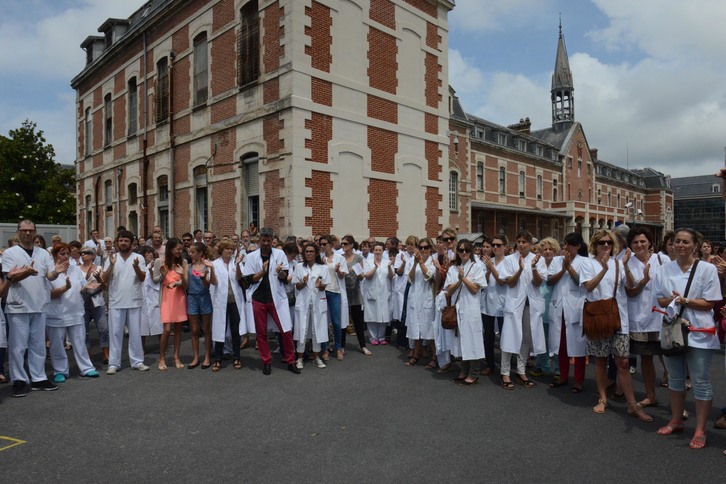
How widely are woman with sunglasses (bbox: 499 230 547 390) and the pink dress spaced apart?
4.81 m

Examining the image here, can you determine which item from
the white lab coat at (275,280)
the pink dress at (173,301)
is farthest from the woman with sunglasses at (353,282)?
the pink dress at (173,301)

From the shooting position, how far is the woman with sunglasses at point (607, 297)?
543cm

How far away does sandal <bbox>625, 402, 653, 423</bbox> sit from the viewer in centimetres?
527

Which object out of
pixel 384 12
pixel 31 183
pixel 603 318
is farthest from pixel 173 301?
pixel 31 183

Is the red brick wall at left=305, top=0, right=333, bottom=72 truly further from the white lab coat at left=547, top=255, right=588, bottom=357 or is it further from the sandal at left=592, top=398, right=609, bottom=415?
the sandal at left=592, top=398, right=609, bottom=415

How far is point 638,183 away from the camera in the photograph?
2793 inches

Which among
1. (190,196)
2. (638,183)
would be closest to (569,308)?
(190,196)

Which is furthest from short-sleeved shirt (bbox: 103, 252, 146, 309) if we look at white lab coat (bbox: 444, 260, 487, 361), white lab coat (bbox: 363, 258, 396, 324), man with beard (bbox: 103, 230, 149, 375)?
white lab coat (bbox: 444, 260, 487, 361)

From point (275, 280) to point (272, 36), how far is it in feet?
32.4

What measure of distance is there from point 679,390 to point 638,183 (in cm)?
7595

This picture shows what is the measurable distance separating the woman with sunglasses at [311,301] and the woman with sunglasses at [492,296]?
2475mm

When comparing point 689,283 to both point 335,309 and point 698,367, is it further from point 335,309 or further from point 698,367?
point 335,309

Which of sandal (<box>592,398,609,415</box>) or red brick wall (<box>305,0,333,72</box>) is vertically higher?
red brick wall (<box>305,0,333,72</box>)

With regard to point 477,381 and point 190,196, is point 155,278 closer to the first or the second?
point 477,381
